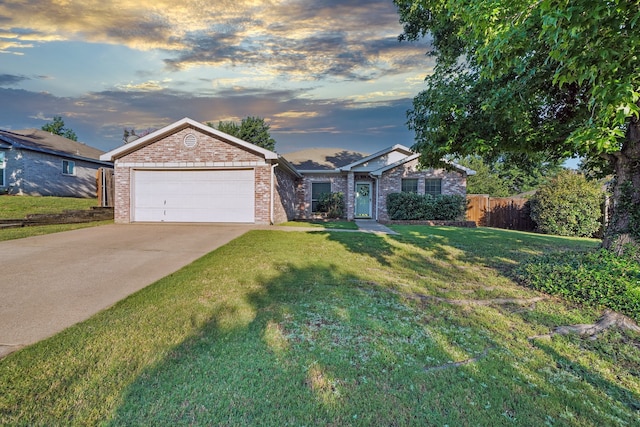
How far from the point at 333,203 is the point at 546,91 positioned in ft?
41.8

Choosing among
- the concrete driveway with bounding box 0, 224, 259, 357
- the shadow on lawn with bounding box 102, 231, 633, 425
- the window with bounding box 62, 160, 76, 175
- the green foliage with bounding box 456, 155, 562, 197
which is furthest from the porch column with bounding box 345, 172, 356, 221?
the green foliage with bounding box 456, 155, 562, 197

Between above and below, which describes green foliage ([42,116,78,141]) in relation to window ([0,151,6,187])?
above

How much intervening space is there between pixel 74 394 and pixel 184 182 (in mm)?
11916

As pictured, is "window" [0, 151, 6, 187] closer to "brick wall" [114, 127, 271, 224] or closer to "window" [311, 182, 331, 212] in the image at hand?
"brick wall" [114, 127, 271, 224]

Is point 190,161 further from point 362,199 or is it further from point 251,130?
point 251,130

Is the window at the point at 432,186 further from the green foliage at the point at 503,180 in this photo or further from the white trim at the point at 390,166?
the green foliage at the point at 503,180

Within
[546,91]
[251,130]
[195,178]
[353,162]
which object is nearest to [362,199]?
[353,162]

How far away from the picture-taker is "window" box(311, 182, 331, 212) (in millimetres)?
18016

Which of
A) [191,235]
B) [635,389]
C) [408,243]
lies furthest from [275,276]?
[191,235]

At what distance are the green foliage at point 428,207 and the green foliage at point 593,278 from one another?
1009 centimetres

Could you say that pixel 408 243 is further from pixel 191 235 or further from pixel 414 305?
pixel 191 235

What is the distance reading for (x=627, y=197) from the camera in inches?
192

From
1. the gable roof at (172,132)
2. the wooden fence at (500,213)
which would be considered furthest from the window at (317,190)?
the wooden fence at (500,213)

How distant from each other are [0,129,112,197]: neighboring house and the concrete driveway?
11656 millimetres
